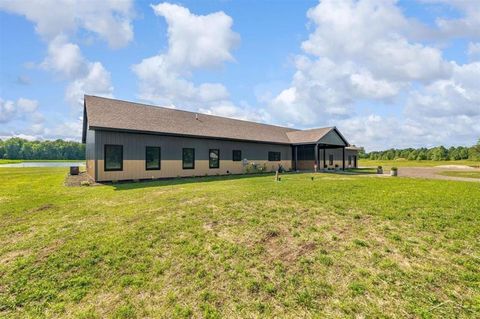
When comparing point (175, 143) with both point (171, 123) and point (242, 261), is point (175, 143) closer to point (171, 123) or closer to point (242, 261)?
point (171, 123)

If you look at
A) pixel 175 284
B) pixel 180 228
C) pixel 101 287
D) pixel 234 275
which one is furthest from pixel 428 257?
pixel 101 287

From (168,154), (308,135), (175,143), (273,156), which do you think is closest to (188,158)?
(175,143)

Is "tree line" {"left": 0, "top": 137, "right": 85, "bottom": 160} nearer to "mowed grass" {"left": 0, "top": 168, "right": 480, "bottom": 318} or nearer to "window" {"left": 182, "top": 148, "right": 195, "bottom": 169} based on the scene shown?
"window" {"left": 182, "top": 148, "right": 195, "bottom": 169}

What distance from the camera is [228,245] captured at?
16.5 feet

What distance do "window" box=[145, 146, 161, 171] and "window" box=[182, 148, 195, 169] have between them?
1.88 meters

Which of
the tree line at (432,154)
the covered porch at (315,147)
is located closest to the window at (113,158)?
the covered porch at (315,147)

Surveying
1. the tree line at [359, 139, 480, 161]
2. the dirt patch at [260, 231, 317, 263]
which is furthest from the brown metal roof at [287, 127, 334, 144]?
the tree line at [359, 139, 480, 161]

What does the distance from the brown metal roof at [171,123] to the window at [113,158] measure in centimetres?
135

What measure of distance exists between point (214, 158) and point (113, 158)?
290 inches

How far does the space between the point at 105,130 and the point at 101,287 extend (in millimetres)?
11983

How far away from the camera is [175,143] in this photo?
1692cm

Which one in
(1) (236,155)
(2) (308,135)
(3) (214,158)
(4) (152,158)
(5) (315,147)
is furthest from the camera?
(2) (308,135)

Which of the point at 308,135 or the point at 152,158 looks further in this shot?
the point at 308,135

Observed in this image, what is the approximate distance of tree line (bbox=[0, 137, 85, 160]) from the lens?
83.0 meters
